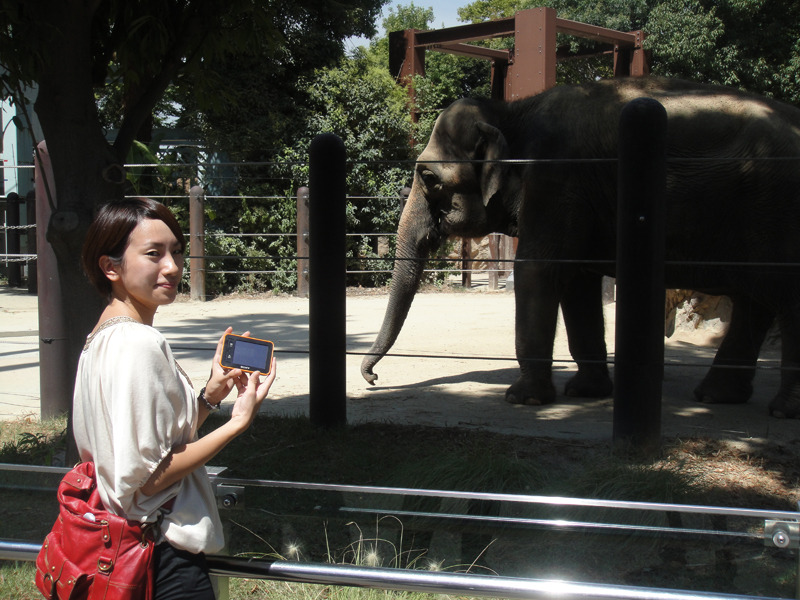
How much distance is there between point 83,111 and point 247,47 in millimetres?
760

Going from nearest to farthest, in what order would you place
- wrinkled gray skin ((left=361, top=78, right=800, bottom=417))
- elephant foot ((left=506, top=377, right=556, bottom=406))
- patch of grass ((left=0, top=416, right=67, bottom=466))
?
patch of grass ((left=0, top=416, right=67, bottom=466))
wrinkled gray skin ((left=361, top=78, right=800, bottom=417))
elephant foot ((left=506, top=377, right=556, bottom=406))

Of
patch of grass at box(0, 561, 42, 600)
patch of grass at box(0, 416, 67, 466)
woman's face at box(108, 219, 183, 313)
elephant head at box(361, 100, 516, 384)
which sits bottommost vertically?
patch of grass at box(0, 561, 42, 600)

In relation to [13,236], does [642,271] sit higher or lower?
lower

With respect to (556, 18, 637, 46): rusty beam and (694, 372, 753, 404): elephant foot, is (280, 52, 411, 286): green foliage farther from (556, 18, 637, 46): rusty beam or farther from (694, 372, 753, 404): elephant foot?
(694, 372, 753, 404): elephant foot

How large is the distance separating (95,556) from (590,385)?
4775 millimetres

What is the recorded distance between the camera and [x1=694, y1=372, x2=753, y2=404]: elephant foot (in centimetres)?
562

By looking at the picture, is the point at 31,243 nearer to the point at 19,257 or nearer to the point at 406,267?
the point at 19,257

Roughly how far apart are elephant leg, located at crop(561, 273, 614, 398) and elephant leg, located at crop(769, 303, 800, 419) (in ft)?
3.96

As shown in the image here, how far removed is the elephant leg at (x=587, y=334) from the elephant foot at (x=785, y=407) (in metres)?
1.16

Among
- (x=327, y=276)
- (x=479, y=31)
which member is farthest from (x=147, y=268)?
(x=479, y=31)

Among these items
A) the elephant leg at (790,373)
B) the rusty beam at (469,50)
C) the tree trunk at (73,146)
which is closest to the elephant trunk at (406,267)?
the elephant leg at (790,373)

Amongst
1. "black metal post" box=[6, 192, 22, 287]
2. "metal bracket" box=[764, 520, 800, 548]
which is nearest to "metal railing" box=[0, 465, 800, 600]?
"metal bracket" box=[764, 520, 800, 548]

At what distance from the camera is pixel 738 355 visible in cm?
573

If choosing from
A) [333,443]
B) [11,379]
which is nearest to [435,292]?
[11,379]
